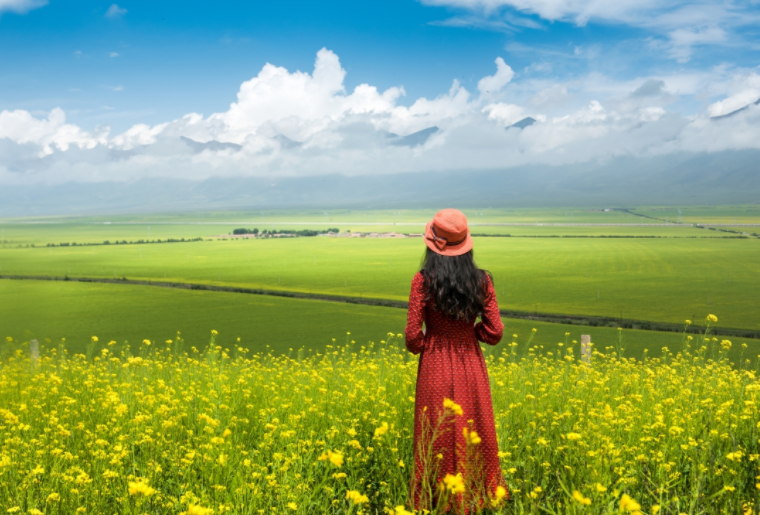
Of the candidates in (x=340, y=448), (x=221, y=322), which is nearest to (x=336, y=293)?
(x=221, y=322)

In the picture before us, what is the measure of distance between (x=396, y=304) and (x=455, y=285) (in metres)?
35.8

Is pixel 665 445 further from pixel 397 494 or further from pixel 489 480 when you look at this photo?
pixel 397 494

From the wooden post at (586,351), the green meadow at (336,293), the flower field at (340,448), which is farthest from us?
the green meadow at (336,293)

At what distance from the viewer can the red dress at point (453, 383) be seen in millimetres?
4391

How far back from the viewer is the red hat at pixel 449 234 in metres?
4.38

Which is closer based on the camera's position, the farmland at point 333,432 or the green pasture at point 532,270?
the farmland at point 333,432

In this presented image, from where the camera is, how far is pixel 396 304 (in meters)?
40.1

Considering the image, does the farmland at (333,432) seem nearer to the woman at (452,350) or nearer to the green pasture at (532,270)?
the woman at (452,350)

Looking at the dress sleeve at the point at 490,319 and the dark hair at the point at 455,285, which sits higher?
the dark hair at the point at 455,285

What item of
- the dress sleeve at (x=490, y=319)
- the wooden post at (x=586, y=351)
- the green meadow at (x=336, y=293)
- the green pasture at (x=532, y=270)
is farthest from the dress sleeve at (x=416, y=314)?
the green pasture at (x=532, y=270)

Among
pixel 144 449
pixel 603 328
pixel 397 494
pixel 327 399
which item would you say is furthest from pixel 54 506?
pixel 603 328

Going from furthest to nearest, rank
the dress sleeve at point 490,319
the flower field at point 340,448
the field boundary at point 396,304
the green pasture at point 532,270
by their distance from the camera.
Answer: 1. the green pasture at point 532,270
2. the field boundary at point 396,304
3. the dress sleeve at point 490,319
4. the flower field at point 340,448

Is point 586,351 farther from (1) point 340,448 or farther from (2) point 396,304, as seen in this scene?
(2) point 396,304

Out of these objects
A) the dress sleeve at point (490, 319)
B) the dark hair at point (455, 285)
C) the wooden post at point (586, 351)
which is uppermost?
the dark hair at point (455, 285)
